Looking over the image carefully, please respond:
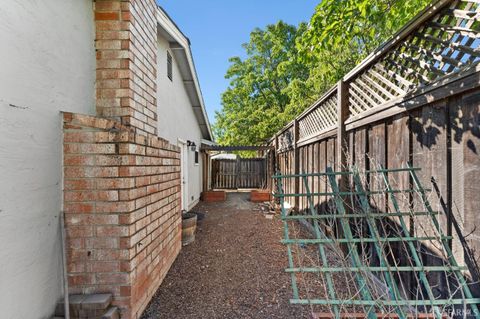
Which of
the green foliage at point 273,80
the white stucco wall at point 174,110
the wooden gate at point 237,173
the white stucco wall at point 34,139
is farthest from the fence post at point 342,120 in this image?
the wooden gate at point 237,173

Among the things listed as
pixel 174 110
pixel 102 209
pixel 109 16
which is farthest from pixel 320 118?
pixel 102 209

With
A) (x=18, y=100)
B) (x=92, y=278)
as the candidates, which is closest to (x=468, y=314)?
(x=92, y=278)

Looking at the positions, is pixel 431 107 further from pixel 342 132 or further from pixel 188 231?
pixel 188 231

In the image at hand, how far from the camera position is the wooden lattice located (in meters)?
4.38

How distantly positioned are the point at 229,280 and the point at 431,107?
294 cm

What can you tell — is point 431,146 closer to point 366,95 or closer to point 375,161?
point 375,161

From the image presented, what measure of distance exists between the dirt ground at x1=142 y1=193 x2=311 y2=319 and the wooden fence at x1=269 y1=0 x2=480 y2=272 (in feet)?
5.50

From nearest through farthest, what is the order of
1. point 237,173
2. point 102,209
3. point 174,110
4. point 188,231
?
point 102,209, point 188,231, point 174,110, point 237,173

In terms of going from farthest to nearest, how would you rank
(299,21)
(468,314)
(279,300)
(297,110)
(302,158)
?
(299,21)
(297,110)
(302,158)
(279,300)
(468,314)

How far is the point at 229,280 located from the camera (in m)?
3.31

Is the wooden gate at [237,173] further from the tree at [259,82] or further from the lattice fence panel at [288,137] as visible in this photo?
the lattice fence panel at [288,137]

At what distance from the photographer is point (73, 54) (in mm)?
2328

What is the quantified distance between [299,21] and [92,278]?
1990cm

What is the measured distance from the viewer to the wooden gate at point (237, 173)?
1366cm
